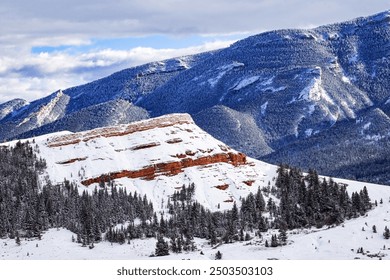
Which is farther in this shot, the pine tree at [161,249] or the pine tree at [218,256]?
the pine tree at [161,249]

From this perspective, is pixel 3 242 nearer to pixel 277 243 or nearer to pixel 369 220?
pixel 277 243

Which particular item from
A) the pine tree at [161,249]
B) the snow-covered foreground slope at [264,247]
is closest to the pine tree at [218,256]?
the snow-covered foreground slope at [264,247]

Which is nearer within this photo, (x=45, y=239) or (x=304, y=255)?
(x=304, y=255)

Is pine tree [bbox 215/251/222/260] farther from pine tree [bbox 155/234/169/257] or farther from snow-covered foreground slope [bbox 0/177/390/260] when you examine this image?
pine tree [bbox 155/234/169/257]

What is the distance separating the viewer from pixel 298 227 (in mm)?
181500

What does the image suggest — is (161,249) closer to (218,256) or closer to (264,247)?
(264,247)

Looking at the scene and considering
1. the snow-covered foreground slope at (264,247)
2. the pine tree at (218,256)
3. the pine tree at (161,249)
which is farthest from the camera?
the pine tree at (161,249)

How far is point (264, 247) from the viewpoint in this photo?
474 ft

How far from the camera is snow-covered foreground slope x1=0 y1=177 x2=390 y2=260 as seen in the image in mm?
131125

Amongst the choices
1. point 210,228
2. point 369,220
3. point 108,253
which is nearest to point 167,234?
point 210,228

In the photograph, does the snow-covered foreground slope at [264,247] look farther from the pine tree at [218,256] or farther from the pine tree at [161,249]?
the pine tree at [218,256]

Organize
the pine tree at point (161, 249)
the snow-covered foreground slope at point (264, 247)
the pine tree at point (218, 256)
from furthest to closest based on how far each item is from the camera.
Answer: the pine tree at point (161, 249), the pine tree at point (218, 256), the snow-covered foreground slope at point (264, 247)

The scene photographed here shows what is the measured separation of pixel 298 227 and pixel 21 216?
78.0 meters

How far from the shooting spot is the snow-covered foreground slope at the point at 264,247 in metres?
131
